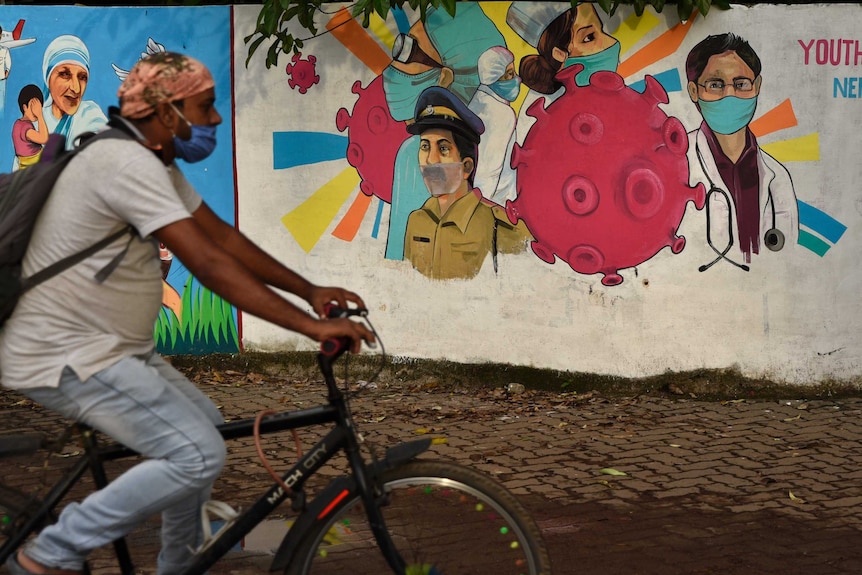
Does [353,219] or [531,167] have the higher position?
[531,167]

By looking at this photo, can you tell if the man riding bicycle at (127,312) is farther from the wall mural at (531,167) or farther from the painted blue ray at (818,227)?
the painted blue ray at (818,227)

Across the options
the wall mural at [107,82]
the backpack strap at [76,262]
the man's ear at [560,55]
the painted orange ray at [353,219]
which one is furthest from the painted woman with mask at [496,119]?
the backpack strap at [76,262]

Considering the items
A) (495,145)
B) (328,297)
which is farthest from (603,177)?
Result: (328,297)

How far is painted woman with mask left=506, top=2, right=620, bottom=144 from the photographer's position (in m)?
7.37

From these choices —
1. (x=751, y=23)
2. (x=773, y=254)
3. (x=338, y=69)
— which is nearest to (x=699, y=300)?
(x=773, y=254)

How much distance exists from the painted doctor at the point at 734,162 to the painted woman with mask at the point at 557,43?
22.7 inches

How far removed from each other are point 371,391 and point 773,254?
9.21 feet

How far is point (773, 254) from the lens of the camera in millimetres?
7270

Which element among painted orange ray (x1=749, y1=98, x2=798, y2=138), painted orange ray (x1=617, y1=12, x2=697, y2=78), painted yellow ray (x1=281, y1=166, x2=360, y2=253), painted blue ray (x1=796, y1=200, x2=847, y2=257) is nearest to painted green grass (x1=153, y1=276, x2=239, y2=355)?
painted yellow ray (x1=281, y1=166, x2=360, y2=253)

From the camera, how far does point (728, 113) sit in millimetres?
7238

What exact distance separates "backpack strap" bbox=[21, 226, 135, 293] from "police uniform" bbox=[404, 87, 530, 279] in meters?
4.60

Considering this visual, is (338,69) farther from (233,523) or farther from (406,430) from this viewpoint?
(233,523)

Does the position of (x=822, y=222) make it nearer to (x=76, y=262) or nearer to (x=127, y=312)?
(x=127, y=312)

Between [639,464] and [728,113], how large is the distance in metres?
2.48
